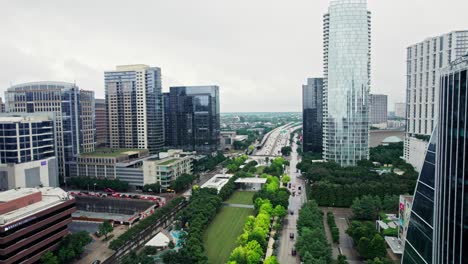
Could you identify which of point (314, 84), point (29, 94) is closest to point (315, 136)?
point (314, 84)

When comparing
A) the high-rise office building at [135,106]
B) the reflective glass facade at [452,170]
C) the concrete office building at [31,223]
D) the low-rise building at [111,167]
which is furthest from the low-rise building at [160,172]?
the reflective glass facade at [452,170]

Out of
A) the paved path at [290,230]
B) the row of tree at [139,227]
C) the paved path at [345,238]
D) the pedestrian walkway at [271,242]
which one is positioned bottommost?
the paved path at [345,238]

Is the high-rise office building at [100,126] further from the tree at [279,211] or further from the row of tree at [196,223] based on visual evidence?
the tree at [279,211]

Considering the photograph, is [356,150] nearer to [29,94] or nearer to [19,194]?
[19,194]

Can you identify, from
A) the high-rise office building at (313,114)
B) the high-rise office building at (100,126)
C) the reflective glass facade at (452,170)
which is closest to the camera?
the reflective glass facade at (452,170)

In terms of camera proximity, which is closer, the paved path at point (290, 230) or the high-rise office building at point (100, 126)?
the paved path at point (290, 230)

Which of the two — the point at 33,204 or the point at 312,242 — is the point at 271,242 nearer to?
the point at 312,242

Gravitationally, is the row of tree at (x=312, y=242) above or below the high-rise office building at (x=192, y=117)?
below
